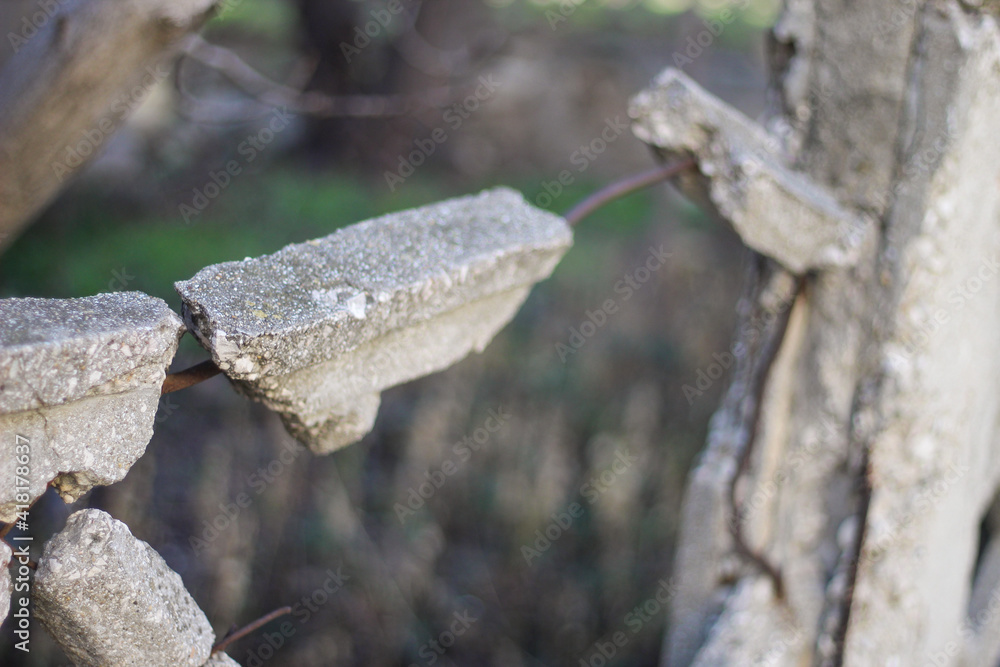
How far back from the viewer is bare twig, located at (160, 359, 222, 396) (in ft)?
2.81

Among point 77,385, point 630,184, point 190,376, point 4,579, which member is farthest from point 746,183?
point 4,579

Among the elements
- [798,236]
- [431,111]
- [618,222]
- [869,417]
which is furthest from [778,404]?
[431,111]

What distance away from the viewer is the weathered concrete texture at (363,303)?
83 centimetres

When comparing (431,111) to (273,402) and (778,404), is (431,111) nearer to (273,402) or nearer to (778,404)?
(778,404)

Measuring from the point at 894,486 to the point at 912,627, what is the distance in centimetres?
26

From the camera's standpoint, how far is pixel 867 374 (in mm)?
→ 1304

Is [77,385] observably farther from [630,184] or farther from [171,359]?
[630,184]

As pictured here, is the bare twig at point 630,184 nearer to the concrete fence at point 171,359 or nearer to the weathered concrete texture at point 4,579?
the concrete fence at point 171,359

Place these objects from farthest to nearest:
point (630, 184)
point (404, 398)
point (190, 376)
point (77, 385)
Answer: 1. point (404, 398)
2. point (630, 184)
3. point (190, 376)
4. point (77, 385)

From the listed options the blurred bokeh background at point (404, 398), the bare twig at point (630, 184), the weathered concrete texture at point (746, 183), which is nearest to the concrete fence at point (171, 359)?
the bare twig at point (630, 184)

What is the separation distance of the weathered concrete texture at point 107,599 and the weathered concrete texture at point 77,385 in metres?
0.05

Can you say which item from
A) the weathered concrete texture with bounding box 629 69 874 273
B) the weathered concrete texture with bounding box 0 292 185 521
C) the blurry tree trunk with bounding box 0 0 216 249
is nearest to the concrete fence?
the weathered concrete texture with bounding box 0 292 185 521

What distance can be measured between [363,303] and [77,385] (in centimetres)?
31

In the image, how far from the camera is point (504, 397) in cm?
349
